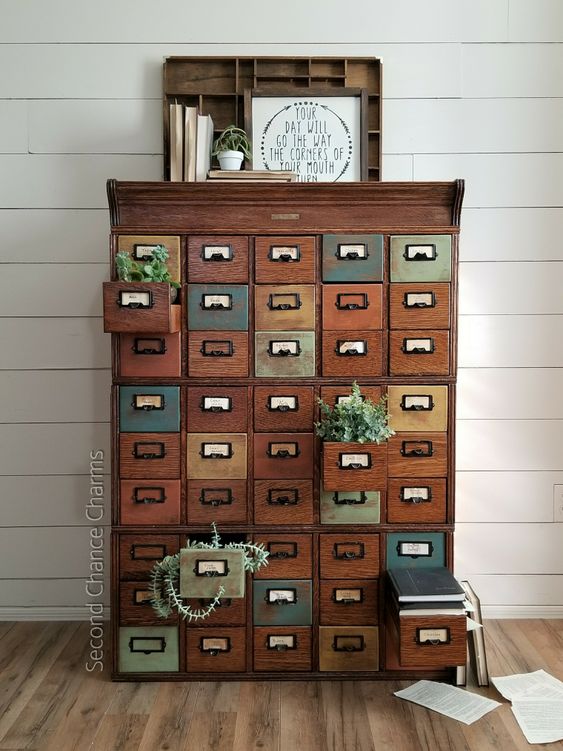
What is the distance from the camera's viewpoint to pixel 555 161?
3131mm

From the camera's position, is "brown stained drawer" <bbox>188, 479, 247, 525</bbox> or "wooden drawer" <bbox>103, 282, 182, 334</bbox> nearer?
"wooden drawer" <bbox>103, 282, 182, 334</bbox>

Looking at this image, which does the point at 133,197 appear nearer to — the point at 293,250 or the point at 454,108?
the point at 293,250

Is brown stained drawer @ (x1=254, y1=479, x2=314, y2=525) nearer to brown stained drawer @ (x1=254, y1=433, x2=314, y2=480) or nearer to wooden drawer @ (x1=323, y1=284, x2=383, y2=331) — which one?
brown stained drawer @ (x1=254, y1=433, x2=314, y2=480)

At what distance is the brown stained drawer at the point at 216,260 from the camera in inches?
103

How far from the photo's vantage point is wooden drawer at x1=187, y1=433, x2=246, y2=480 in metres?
2.64

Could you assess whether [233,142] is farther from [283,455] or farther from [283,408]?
[283,455]

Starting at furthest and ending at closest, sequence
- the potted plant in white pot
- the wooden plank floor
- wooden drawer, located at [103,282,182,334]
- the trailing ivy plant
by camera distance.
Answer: the potted plant in white pot < the trailing ivy plant < wooden drawer, located at [103,282,182,334] < the wooden plank floor

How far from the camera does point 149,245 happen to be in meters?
2.61

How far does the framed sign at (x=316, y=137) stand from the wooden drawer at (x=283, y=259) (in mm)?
571

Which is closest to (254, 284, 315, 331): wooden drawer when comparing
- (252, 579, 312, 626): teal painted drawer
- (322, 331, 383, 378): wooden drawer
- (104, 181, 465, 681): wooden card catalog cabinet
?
(104, 181, 465, 681): wooden card catalog cabinet

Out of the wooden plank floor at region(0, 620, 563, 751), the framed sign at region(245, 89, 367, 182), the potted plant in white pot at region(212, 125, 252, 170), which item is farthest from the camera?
the framed sign at region(245, 89, 367, 182)

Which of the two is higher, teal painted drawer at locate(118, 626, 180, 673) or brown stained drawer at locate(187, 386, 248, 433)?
Answer: brown stained drawer at locate(187, 386, 248, 433)

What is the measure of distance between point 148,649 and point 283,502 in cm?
72

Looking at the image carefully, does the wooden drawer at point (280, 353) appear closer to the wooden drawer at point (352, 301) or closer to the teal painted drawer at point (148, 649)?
the wooden drawer at point (352, 301)
